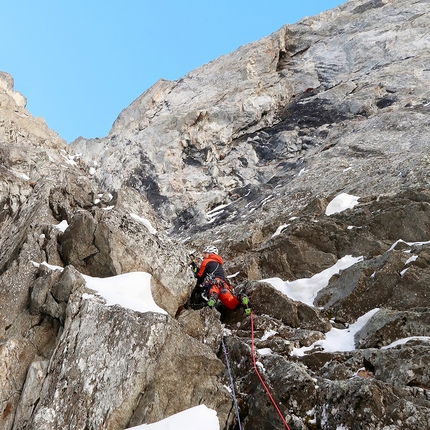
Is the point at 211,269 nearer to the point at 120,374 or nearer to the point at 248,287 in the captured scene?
the point at 248,287

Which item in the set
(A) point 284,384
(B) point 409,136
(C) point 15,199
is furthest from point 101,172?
(A) point 284,384

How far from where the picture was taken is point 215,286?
14.5 meters

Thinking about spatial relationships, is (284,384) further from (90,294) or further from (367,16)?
(367,16)

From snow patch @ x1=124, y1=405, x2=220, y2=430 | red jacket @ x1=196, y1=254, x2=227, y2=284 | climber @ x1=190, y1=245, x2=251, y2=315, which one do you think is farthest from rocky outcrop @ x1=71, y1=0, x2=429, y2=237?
snow patch @ x1=124, y1=405, x2=220, y2=430

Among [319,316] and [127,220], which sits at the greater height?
[127,220]

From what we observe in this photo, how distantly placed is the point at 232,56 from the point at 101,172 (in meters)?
22.5

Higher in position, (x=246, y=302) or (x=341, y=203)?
(x=341, y=203)

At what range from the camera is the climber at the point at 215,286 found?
14056mm

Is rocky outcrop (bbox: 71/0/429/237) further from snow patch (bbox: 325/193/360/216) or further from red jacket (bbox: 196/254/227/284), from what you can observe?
red jacket (bbox: 196/254/227/284)

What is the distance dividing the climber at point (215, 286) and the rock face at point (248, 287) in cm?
42

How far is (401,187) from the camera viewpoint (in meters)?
20.2

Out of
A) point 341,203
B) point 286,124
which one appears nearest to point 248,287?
point 341,203

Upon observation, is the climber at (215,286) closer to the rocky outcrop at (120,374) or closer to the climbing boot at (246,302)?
the climbing boot at (246,302)

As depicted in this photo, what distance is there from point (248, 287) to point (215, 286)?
46.2 inches
